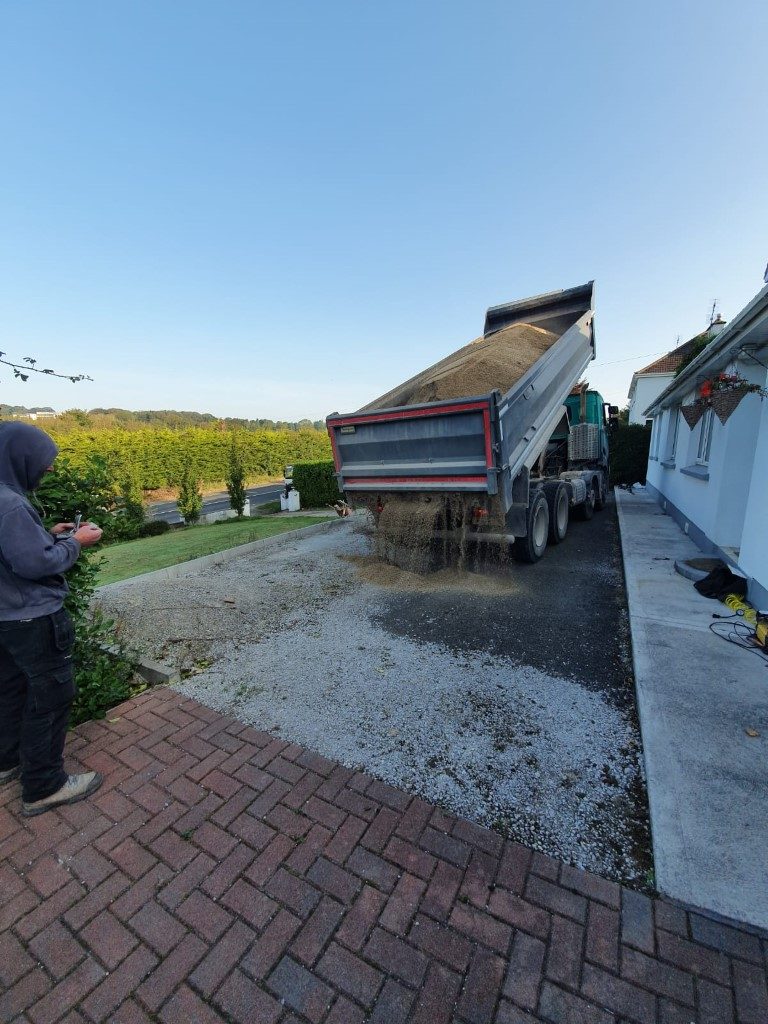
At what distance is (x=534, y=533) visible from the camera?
616 centimetres

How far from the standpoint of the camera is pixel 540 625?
4.35m

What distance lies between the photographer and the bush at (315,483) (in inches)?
682

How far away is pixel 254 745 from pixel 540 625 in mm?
2938

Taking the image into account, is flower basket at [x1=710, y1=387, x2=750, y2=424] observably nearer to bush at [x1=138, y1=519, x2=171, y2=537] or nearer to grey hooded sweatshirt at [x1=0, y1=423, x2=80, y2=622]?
grey hooded sweatshirt at [x1=0, y1=423, x2=80, y2=622]

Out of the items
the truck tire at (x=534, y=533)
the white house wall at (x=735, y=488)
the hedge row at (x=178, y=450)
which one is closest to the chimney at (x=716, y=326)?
the white house wall at (x=735, y=488)

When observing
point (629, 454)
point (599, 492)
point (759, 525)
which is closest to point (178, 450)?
point (629, 454)

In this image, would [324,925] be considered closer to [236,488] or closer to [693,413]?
[693,413]

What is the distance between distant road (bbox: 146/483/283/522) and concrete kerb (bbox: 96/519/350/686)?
39.2 feet

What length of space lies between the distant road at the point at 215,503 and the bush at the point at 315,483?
375cm

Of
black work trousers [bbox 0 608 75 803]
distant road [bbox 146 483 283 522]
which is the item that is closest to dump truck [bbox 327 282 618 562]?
black work trousers [bbox 0 608 75 803]

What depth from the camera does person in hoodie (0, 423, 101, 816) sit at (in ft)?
6.86

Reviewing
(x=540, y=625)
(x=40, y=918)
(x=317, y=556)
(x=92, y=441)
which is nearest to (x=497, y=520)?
(x=540, y=625)

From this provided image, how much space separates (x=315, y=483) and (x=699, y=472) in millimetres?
13261

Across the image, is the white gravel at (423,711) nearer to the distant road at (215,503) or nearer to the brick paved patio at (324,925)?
the brick paved patio at (324,925)
